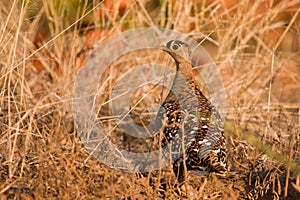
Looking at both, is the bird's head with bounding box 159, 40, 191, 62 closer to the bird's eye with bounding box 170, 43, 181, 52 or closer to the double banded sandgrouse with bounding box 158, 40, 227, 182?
the bird's eye with bounding box 170, 43, 181, 52

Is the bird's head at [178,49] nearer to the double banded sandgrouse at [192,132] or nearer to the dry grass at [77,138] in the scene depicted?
the double banded sandgrouse at [192,132]

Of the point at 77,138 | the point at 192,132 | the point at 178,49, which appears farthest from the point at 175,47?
the point at 77,138

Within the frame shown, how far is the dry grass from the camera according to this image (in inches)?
146

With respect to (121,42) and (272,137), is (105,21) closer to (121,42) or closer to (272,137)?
(121,42)

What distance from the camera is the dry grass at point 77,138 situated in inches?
146

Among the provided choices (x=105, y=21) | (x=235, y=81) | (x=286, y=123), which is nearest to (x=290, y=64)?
(x=235, y=81)

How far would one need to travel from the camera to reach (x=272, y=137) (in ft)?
14.6

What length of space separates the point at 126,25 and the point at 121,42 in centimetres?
37

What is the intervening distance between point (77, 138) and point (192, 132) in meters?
0.81

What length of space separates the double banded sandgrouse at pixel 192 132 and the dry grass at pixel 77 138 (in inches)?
6.1

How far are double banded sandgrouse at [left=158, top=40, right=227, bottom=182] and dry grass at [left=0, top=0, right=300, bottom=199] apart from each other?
16 cm

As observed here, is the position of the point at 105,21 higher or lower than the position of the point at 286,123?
higher

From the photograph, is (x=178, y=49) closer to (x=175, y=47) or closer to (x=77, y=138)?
(x=175, y=47)

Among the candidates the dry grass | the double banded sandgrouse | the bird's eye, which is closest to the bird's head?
the bird's eye
